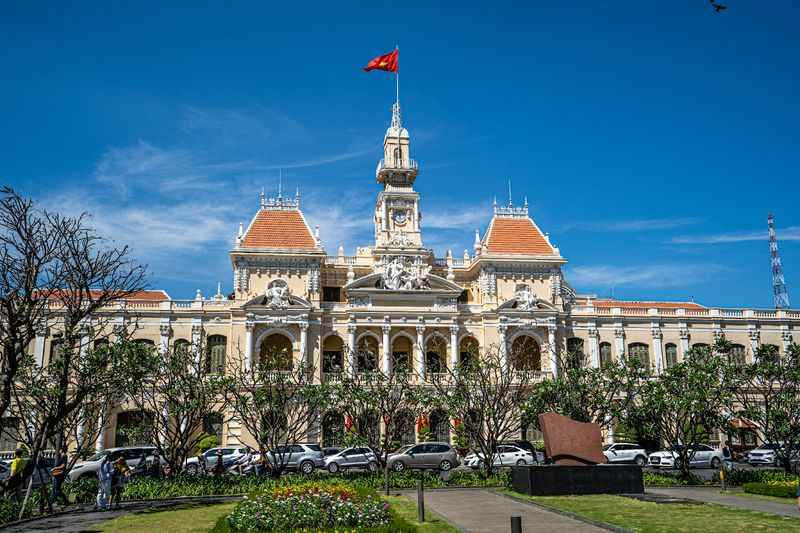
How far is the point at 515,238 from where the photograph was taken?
55750 millimetres

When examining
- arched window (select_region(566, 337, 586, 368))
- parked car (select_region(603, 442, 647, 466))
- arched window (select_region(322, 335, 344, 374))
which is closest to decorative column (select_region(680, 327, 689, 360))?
arched window (select_region(566, 337, 586, 368))

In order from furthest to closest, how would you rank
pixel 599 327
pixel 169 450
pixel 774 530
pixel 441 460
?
1. pixel 599 327
2. pixel 441 460
3. pixel 169 450
4. pixel 774 530

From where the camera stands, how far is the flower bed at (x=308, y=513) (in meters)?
17.8

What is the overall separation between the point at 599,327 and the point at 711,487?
82.6ft

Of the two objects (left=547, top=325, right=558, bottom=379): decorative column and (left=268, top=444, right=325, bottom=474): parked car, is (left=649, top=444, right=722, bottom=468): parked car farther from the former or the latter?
(left=268, top=444, right=325, bottom=474): parked car

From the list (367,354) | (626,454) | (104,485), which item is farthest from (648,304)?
(104,485)

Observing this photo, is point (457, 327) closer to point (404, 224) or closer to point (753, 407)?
point (404, 224)

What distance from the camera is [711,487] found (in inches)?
1172

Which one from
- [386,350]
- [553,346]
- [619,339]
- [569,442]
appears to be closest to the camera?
[569,442]

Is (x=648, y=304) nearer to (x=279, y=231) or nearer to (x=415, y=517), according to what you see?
(x=279, y=231)

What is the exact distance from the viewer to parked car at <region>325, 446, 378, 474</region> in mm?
37500

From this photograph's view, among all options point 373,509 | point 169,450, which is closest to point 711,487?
point 373,509

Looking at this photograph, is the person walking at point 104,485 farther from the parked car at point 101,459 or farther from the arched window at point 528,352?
the arched window at point 528,352

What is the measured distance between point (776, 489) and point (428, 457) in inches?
654
